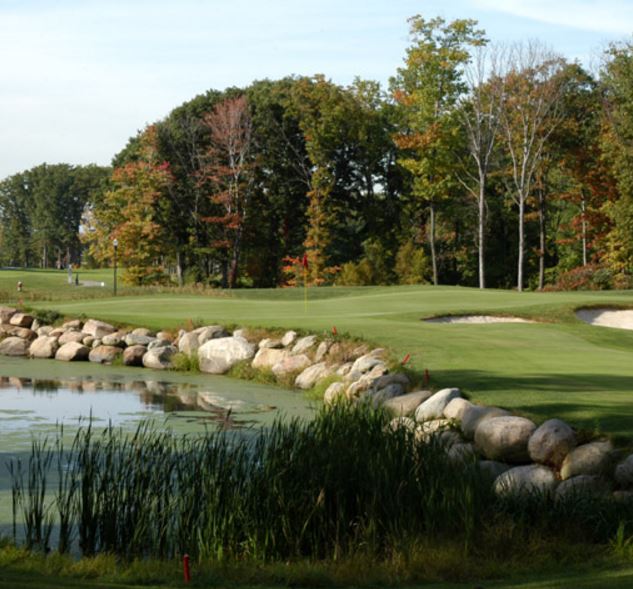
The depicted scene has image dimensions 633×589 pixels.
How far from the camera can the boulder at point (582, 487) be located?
820cm

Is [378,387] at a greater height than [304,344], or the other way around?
[304,344]

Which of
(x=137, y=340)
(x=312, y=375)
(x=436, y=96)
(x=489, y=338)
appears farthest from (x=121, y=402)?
(x=436, y=96)

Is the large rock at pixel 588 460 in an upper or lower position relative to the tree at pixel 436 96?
lower

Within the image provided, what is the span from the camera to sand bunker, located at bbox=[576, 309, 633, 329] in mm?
23438

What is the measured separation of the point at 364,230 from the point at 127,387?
112 ft

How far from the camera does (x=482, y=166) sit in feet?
144

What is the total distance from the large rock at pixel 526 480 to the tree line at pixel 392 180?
32605 millimetres

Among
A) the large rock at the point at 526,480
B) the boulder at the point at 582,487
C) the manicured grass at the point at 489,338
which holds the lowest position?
the large rock at the point at 526,480

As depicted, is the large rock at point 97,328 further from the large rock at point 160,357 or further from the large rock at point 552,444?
the large rock at point 552,444

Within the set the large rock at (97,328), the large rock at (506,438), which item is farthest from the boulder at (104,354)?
the large rock at (506,438)

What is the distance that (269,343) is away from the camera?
773 inches

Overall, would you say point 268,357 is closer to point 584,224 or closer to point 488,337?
point 488,337

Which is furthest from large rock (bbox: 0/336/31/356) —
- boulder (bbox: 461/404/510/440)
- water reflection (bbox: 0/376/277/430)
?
boulder (bbox: 461/404/510/440)

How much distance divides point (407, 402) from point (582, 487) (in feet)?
14.2
